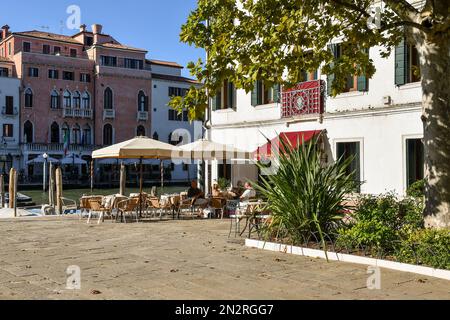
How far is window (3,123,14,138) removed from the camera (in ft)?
168

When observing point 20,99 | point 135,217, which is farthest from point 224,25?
point 20,99

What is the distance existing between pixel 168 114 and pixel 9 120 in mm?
17785

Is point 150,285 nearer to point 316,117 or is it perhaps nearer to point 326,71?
point 326,71

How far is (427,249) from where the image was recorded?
7512 millimetres

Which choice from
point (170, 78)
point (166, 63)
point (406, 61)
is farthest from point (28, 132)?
point (406, 61)

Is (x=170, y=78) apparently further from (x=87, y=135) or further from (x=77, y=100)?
(x=87, y=135)

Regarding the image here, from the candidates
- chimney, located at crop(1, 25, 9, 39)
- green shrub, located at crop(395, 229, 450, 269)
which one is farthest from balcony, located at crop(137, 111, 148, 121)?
green shrub, located at crop(395, 229, 450, 269)

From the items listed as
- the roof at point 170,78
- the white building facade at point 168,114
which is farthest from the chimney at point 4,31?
the roof at point 170,78

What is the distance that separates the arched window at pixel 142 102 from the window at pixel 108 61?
435cm

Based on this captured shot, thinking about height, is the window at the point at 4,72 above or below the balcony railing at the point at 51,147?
above

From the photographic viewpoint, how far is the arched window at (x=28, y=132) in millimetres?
52625

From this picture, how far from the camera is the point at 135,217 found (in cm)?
1588

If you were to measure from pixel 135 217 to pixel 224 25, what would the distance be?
761 centimetres

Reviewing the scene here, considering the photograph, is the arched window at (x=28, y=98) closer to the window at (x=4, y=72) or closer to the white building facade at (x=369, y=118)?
the window at (x=4, y=72)
